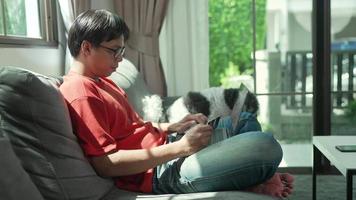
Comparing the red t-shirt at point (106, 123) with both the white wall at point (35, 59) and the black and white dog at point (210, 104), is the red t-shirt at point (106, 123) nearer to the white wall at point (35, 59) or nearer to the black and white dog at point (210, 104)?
the white wall at point (35, 59)

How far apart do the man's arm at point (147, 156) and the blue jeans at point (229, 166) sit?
0.05 m

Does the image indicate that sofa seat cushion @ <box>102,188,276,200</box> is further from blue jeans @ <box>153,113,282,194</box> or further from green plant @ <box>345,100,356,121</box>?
green plant @ <box>345,100,356,121</box>

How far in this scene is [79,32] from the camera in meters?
1.35

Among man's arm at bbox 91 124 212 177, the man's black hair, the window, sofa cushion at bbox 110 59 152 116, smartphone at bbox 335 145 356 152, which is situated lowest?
smartphone at bbox 335 145 356 152

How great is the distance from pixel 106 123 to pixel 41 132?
0.23m

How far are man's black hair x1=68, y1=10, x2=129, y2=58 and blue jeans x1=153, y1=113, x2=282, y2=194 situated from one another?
490 mm

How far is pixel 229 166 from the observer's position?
123 cm

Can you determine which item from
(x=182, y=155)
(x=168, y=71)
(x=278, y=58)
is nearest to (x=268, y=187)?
(x=182, y=155)

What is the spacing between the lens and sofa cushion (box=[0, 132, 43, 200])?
899 millimetres

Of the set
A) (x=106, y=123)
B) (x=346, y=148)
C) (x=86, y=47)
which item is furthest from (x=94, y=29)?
(x=346, y=148)

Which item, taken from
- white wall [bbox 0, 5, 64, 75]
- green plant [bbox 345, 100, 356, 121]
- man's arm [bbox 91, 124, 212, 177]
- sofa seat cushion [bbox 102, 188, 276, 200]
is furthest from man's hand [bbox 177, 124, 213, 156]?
green plant [bbox 345, 100, 356, 121]

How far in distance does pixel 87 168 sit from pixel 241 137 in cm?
49

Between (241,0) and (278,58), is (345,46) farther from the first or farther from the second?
(241,0)

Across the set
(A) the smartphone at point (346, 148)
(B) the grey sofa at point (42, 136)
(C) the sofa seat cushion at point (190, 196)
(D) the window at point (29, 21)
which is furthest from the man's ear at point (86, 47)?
(A) the smartphone at point (346, 148)
